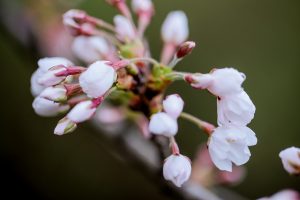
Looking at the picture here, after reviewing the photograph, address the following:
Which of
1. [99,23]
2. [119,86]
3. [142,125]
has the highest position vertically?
[99,23]

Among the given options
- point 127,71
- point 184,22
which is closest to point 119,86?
point 127,71

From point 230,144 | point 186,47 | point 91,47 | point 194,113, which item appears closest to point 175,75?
point 186,47

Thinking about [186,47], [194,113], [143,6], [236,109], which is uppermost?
[143,6]

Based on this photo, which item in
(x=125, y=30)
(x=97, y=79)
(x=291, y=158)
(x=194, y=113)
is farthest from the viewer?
(x=194, y=113)

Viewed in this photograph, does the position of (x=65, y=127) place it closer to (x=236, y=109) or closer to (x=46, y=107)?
(x=46, y=107)

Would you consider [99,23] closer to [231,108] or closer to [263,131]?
[231,108]

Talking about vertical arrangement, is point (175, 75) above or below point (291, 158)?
above

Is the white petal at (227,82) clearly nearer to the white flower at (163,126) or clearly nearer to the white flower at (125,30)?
the white flower at (163,126)
